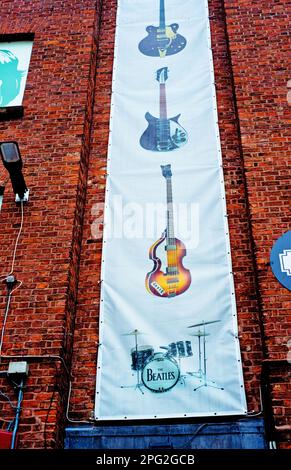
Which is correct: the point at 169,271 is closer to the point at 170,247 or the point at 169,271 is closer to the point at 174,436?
the point at 170,247

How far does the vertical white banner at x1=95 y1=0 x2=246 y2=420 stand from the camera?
196 inches

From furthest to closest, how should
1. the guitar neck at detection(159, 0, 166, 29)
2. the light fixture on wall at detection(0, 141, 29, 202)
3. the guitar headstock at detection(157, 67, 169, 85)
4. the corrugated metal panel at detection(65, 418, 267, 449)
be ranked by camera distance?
the guitar neck at detection(159, 0, 166, 29) → the guitar headstock at detection(157, 67, 169, 85) → the light fixture on wall at detection(0, 141, 29, 202) → the corrugated metal panel at detection(65, 418, 267, 449)

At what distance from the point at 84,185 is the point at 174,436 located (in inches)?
126

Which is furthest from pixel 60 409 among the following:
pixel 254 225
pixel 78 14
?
pixel 78 14

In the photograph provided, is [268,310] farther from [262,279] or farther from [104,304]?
[104,304]

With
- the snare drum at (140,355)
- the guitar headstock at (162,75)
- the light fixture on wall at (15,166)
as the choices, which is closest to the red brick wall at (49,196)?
the light fixture on wall at (15,166)

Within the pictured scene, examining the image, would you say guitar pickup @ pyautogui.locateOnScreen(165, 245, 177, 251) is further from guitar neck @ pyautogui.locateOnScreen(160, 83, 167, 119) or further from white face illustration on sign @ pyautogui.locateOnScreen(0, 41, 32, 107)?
white face illustration on sign @ pyautogui.locateOnScreen(0, 41, 32, 107)

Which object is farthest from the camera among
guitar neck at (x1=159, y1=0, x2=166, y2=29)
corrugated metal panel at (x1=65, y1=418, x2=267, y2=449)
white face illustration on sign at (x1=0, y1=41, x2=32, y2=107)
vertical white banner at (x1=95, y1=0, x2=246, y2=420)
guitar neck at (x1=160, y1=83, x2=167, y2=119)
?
guitar neck at (x1=159, y1=0, x2=166, y2=29)

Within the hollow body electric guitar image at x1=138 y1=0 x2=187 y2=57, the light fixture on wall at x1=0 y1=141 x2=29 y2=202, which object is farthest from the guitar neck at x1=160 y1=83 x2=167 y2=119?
the light fixture on wall at x1=0 y1=141 x2=29 y2=202

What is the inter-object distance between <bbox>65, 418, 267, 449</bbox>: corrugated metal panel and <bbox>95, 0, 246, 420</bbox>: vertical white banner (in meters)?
0.12

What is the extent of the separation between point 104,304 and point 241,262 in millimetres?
1589

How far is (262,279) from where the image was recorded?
5.17 metres

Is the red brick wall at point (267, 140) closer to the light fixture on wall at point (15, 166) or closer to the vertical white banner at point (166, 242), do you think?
the vertical white banner at point (166, 242)

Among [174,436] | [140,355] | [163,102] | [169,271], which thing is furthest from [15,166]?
[174,436]
